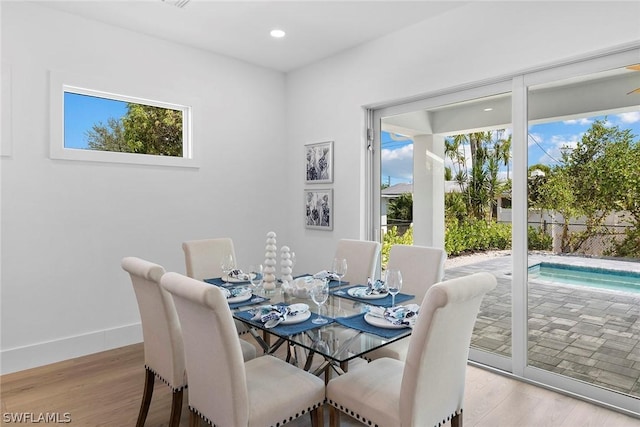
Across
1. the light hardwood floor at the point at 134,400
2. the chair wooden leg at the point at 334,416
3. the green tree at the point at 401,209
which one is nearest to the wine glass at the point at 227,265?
Result: the light hardwood floor at the point at 134,400

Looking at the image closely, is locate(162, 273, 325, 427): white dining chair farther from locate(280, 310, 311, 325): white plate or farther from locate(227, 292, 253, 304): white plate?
locate(227, 292, 253, 304): white plate

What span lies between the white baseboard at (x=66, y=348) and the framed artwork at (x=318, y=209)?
2057 mm

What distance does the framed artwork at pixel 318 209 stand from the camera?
13.9ft

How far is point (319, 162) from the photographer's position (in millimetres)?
4332

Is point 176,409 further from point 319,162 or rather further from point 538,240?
point 319,162

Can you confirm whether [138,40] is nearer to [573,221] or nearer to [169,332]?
[169,332]

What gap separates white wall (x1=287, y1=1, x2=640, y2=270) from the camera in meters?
2.51

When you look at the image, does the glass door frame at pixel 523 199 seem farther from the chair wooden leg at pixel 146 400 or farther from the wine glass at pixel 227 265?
the chair wooden leg at pixel 146 400

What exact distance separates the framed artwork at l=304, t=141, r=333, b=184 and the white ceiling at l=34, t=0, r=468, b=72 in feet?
3.34

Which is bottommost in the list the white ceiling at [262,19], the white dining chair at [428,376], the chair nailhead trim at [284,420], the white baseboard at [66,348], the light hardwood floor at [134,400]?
the light hardwood floor at [134,400]

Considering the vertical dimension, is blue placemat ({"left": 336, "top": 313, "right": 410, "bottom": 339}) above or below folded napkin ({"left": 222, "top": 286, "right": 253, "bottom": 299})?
below

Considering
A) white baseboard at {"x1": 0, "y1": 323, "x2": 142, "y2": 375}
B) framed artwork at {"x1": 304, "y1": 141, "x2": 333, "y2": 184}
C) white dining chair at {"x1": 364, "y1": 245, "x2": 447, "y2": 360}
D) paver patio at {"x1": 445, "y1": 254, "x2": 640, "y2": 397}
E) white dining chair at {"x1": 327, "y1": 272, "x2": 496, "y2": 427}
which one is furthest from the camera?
framed artwork at {"x1": 304, "y1": 141, "x2": 333, "y2": 184}

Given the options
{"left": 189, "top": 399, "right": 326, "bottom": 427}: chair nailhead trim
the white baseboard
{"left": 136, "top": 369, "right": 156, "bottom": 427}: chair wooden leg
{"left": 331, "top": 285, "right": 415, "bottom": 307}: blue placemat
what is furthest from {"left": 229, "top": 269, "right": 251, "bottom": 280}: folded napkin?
the white baseboard

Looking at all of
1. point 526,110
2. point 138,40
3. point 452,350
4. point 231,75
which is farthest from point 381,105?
point 452,350
